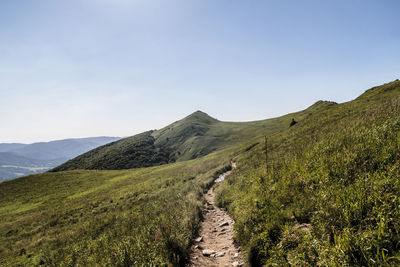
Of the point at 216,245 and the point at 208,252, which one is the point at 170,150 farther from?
the point at 208,252

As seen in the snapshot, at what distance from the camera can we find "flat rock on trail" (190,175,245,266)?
19.2ft

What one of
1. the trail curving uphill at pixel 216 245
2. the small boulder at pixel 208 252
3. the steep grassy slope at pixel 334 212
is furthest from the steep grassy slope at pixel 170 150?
the small boulder at pixel 208 252

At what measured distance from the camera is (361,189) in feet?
15.2

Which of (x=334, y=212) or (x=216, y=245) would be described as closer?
(x=334, y=212)

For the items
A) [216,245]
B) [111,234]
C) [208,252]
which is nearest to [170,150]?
[111,234]

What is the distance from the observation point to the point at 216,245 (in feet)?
23.3

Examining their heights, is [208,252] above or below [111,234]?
above

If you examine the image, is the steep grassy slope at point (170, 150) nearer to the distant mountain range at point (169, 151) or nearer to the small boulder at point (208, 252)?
the distant mountain range at point (169, 151)

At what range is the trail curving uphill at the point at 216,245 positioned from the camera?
5.86m

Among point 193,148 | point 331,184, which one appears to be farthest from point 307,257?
point 193,148

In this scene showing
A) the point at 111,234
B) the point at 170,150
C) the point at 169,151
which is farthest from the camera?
the point at 170,150

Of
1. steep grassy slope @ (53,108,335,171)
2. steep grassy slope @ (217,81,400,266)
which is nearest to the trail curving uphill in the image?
steep grassy slope @ (217,81,400,266)

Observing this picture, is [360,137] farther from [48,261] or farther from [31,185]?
[31,185]

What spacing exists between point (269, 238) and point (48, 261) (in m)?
13.6
